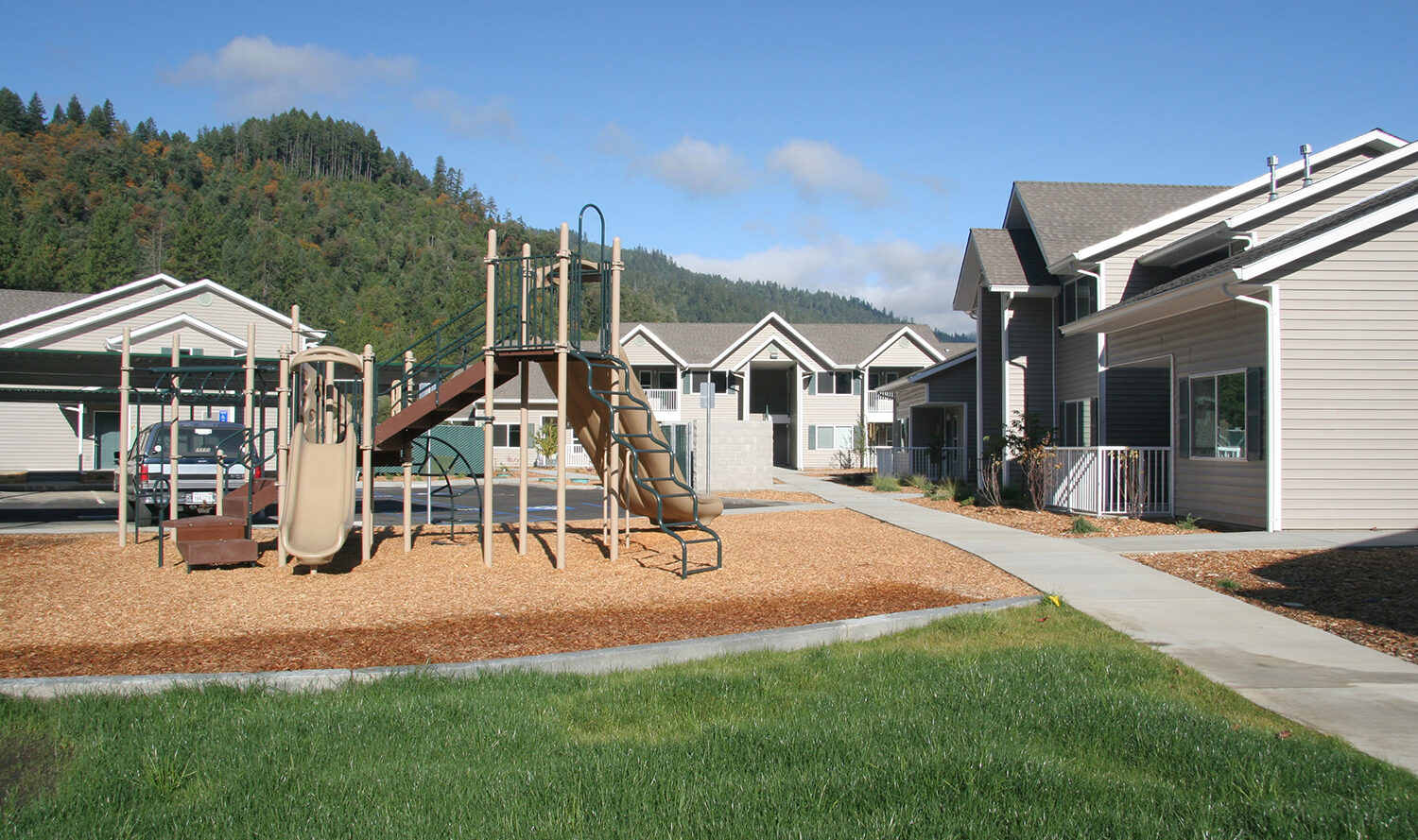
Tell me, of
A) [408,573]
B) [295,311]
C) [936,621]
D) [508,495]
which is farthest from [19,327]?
[936,621]

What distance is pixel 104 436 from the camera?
32.1 metres

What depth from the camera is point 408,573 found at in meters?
10.4

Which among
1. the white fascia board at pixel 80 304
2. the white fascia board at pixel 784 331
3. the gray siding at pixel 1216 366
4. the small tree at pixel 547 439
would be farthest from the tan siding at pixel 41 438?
the gray siding at pixel 1216 366

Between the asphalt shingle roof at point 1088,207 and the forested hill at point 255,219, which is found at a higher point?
the forested hill at point 255,219

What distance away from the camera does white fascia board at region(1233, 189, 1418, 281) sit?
13156 mm

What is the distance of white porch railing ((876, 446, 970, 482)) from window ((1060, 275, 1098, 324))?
25.2ft

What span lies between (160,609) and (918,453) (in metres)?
27.3

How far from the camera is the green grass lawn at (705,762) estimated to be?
357cm

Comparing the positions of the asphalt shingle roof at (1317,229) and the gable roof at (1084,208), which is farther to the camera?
the gable roof at (1084,208)

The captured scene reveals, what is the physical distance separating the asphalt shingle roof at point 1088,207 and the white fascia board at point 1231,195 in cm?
207

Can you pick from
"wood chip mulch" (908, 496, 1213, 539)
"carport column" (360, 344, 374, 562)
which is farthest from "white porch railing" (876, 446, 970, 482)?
"carport column" (360, 344, 374, 562)

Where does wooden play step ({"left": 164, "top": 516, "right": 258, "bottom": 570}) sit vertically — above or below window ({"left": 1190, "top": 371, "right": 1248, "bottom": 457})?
below

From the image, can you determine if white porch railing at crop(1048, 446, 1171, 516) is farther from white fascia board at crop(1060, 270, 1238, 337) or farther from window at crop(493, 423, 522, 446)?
window at crop(493, 423, 522, 446)

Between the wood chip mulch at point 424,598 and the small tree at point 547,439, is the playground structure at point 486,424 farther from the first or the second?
the small tree at point 547,439
